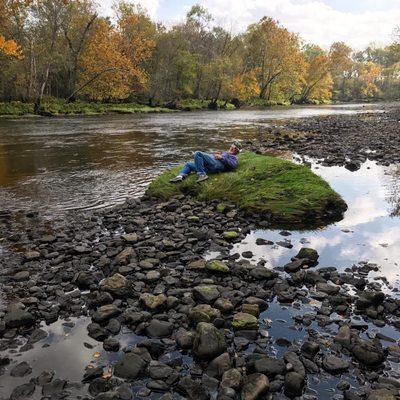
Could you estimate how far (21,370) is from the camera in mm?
3971

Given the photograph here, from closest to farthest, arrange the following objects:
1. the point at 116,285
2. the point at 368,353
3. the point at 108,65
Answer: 1. the point at 368,353
2. the point at 116,285
3. the point at 108,65

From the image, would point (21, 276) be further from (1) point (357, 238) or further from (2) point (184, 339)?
(1) point (357, 238)

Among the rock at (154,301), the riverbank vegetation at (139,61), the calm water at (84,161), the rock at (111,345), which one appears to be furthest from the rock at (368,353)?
the riverbank vegetation at (139,61)

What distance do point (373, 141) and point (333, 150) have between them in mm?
4221

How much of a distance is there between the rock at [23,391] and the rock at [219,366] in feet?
5.63

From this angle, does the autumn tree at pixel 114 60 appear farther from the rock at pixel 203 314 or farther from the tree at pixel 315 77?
the rock at pixel 203 314

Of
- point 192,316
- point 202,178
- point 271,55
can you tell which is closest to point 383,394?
point 192,316

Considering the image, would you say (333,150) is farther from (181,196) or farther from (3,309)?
(3,309)

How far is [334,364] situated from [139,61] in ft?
203

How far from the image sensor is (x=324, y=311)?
4.98 meters

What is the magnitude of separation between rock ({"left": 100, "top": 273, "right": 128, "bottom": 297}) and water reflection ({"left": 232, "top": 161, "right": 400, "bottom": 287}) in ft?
7.82

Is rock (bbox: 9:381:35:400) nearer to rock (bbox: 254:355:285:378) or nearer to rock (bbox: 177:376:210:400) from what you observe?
rock (bbox: 177:376:210:400)

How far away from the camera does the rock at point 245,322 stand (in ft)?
15.3

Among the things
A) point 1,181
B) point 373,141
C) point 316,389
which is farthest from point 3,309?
point 373,141
